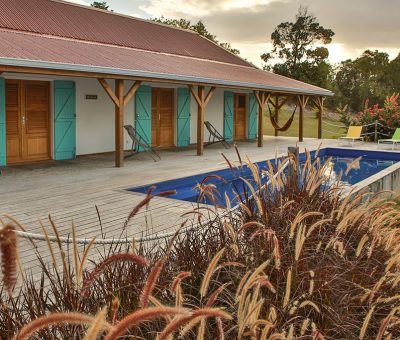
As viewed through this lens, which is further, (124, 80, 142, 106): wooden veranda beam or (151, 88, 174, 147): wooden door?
(151, 88, 174, 147): wooden door

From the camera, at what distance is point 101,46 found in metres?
13.9

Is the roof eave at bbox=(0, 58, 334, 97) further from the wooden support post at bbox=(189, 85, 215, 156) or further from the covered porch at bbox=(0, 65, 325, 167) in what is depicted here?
the wooden support post at bbox=(189, 85, 215, 156)

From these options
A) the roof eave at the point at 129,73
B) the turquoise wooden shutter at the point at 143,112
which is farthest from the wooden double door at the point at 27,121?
the turquoise wooden shutter at the point at 143,112

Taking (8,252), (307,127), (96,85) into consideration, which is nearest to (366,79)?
(307,127)

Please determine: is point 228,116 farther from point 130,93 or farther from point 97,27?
point 130,93

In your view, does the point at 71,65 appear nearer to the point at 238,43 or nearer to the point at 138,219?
the point at 138,219

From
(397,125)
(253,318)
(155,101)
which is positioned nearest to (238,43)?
(397,125)

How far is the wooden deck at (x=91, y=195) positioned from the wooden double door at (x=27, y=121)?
537 millimetres

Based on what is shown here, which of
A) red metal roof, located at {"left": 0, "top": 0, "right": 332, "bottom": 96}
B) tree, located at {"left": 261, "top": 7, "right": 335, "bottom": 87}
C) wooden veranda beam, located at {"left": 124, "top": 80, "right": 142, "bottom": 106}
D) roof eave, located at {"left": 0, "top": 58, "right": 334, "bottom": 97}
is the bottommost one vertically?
wooden veranda beam, located at {"left": 124, "top": 80, "right": 142, "bottom": 106}

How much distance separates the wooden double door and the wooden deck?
1.76ft

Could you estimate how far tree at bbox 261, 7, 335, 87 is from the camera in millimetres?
42000

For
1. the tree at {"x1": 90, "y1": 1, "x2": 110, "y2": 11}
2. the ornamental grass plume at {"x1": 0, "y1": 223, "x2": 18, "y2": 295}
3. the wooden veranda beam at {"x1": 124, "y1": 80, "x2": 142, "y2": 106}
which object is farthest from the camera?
the tree at {"x1": 90, "y1": 1, "x2": 110, "y2": 11}

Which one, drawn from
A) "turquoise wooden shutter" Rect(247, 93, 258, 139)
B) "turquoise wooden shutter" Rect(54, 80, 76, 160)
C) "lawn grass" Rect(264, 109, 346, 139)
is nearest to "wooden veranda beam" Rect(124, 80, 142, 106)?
"turquoise wooden shutter" Rect(54, 80, 76, 160)

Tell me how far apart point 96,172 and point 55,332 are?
8820mm
